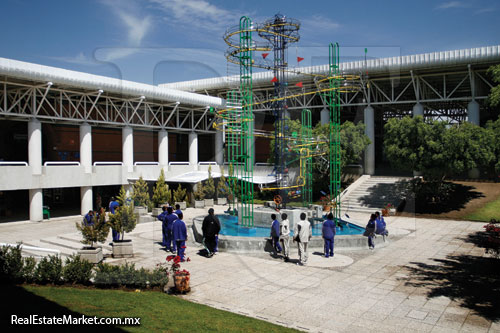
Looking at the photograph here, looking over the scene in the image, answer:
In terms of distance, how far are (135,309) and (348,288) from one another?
602 centimetres

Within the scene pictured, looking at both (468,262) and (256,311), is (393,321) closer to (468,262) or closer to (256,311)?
(256,311)

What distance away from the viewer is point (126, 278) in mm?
10531

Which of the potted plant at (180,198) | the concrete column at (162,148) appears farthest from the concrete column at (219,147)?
the potted plant at (180,198)

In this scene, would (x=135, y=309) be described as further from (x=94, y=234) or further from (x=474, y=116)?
(x=474, y=116)

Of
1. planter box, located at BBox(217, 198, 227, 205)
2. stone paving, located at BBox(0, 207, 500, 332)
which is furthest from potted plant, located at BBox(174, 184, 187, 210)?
stone paving, located at BBox(0, 207, 500, 332)

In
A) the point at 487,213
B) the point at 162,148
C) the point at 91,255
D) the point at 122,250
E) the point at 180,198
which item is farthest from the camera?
the point at 162,148

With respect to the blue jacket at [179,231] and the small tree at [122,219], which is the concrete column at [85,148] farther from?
the blue jacket at [179,231]

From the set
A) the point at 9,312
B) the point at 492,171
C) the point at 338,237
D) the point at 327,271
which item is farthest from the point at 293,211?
the point at 492,171

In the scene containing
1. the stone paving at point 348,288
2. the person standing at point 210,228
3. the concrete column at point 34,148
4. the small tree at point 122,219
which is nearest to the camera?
the stone paving at point 348,288

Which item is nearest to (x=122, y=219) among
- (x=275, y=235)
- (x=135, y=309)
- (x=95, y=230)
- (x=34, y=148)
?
(x=95, y=230)

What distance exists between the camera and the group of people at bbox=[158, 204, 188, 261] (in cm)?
1393

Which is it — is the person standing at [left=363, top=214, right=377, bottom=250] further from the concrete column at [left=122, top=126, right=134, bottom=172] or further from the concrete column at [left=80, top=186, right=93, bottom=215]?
the concrete column at [left=122, top=126, right=134, bottom=172]

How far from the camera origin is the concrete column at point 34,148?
27219mm

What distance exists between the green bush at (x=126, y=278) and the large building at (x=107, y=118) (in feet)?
57.7
